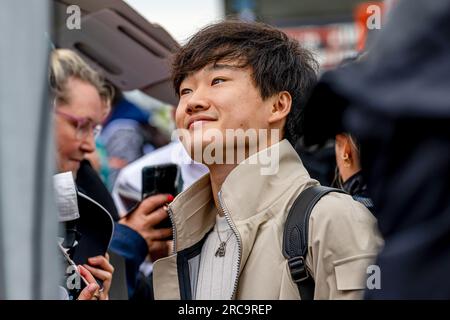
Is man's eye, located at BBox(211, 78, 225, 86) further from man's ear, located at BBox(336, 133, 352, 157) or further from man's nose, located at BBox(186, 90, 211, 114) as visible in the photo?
man's ear, located at BBox(336, 133, 352, 157)

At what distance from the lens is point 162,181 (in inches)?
125

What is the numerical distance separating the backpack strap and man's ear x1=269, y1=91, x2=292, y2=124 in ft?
1.25

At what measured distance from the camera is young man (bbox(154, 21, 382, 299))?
2.08 metres

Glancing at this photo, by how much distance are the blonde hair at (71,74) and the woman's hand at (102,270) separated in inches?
29.1

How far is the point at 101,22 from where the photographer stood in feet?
9.97

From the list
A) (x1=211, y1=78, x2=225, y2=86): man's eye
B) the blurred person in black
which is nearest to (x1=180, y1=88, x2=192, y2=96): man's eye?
(x1=211, y1=78, x2=225, y2=86): man's eye

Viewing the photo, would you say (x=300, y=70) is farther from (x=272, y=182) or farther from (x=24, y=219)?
(x=24, y=219)

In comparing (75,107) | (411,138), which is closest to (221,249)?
(75,107)

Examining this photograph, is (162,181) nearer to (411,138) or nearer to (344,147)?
(344,147)
